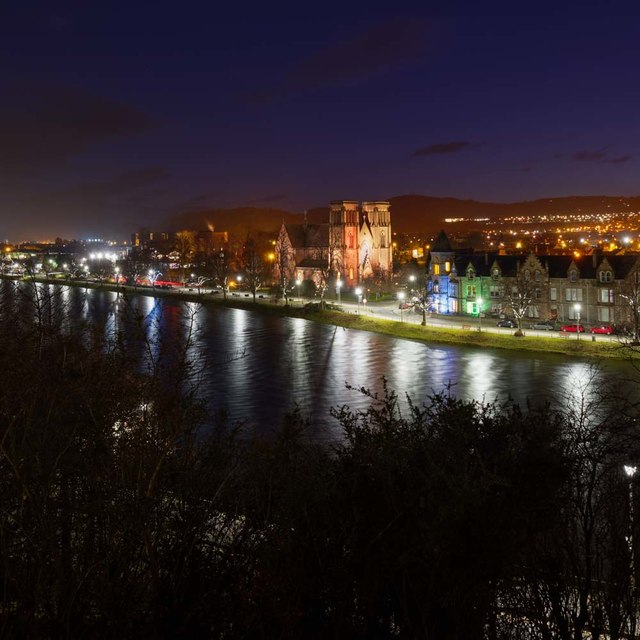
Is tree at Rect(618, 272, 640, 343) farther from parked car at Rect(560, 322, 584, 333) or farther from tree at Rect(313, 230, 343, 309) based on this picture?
tree at Rect(313, 230, 343, 309)

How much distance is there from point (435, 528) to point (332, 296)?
44.4 meters

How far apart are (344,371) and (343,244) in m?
30.8

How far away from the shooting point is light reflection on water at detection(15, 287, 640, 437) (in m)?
19.6

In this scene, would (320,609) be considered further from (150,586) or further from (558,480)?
(558,480)

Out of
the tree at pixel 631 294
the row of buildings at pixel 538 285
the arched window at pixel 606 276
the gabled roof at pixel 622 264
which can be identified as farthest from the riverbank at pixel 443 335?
the gabled roof at pixel 622 264

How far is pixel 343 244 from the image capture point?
178 feet

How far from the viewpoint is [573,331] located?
2869 cm

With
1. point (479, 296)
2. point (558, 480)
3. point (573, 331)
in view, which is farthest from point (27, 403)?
point (479, 296)

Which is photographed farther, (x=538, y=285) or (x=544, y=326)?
(x=538, y=285)

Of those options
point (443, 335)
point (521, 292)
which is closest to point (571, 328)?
point (521, 292)

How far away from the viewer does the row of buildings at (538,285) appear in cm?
2958

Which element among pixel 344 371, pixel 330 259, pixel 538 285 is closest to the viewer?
pixel 344 371

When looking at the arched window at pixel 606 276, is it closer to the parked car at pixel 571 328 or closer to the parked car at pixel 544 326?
the parked car at pixel 571 328

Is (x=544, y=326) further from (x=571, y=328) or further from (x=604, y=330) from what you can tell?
(x=604, y=330)
